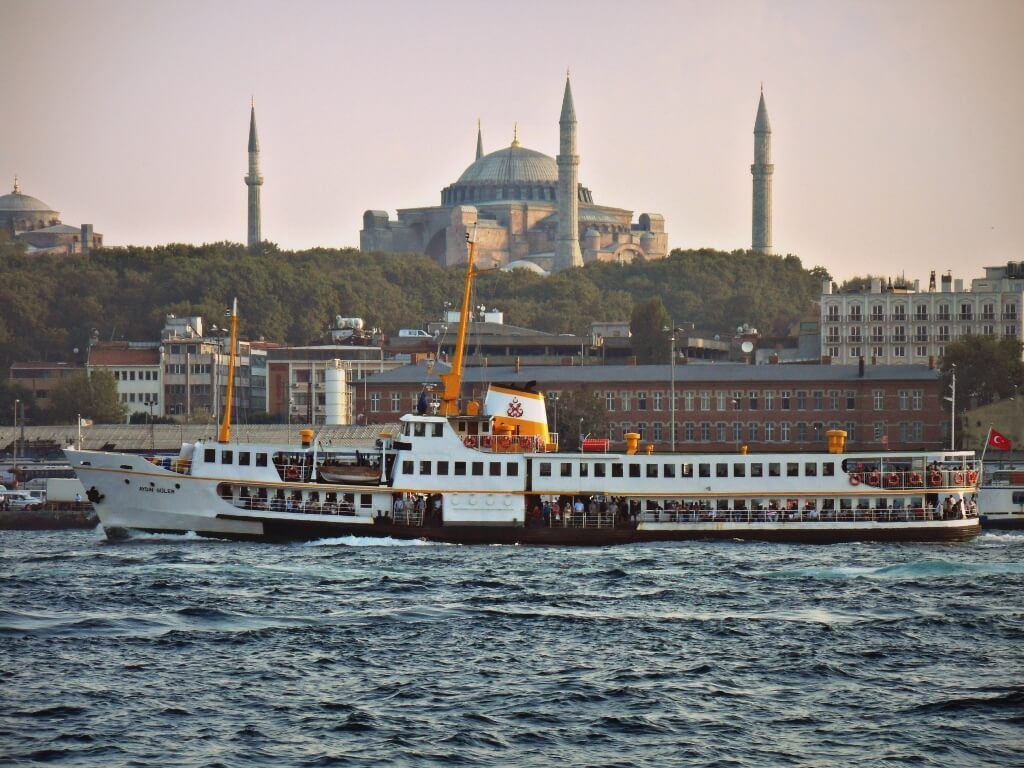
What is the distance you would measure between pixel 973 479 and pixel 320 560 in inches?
876

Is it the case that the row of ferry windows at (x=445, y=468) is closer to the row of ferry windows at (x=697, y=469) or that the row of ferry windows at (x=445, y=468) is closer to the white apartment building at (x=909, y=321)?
the row of ferry windows at (x=697, y=469)

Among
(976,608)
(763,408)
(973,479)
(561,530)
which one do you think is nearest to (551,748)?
(976,608)

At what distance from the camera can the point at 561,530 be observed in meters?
61.1

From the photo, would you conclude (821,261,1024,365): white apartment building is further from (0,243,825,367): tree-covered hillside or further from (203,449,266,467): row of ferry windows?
(203,449,266,467): row of ferry windows

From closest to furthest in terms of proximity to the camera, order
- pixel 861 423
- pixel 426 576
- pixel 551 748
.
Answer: pixel 551 748
pixel 426 576
pixel 861 423

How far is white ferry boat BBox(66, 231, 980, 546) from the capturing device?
60.5 meters

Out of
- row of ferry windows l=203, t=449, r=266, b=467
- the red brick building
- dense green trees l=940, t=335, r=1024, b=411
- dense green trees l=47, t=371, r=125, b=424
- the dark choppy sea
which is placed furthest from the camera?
dense green trees l=47, t=371, r=125, b=424

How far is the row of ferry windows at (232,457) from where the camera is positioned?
198 ft

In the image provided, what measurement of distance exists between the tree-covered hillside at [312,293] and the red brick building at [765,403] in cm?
5437

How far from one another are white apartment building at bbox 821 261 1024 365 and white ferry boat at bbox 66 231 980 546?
79900 mm

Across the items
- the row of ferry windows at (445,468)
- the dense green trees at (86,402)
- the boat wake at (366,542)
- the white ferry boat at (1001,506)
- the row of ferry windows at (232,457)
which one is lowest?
the boat wake at (366,542)

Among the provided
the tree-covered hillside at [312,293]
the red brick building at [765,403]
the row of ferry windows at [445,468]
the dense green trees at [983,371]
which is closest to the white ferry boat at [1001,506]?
the row of ferry windows at [445,468]

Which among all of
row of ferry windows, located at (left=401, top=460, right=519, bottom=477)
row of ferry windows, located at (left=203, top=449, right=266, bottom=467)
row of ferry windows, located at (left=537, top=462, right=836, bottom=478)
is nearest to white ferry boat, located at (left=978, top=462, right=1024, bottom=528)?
row of ferry windows, located at (left=537, top=462, right=836, bottom=478)

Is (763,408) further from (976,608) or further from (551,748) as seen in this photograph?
(551,748)
